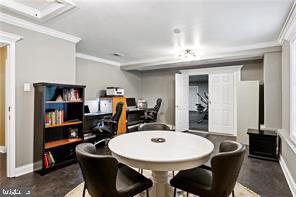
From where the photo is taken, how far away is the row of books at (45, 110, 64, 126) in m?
2.95

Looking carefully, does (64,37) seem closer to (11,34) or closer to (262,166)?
(11,34)

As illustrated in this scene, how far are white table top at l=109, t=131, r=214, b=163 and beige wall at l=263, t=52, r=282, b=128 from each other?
2.76 m

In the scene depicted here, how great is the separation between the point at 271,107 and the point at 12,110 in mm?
5023

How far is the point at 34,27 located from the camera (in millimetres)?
2932

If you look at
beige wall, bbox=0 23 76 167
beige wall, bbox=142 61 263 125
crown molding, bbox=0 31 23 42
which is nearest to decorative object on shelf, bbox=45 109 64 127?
beige wall, bbox=0 23 76 167

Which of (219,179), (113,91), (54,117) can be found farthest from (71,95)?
(219,179)

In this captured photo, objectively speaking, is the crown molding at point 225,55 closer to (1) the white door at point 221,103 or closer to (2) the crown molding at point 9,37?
(1) the white door at point 221,103

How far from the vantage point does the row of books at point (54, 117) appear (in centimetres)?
295

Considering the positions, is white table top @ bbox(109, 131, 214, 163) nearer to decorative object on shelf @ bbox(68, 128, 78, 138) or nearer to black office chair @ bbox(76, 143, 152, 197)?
black office chair @ bbox(76, 143, 152, 197)

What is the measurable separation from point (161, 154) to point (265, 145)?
10.3 feet

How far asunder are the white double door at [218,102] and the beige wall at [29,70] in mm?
3938

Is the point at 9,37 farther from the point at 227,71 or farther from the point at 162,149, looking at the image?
the point at 227,71

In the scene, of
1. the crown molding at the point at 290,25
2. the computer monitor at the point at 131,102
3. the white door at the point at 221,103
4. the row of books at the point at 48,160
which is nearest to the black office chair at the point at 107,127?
the row of books at the point at 48,160

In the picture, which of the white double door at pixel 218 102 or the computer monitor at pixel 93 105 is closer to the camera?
the computer monitor at pixel 93 105
